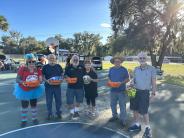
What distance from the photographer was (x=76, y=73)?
28.3ft

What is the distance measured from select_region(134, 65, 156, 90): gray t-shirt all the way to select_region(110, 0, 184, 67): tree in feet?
65.5

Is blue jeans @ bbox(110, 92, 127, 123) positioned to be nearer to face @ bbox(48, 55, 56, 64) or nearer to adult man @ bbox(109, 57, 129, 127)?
adult man @ bbox(109, 57, 129, 127)

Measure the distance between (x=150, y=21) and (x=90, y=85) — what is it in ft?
64.8

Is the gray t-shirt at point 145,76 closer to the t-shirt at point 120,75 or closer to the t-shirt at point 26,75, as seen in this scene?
the t-shirt at point 120,75

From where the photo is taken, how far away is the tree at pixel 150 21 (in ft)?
86.9

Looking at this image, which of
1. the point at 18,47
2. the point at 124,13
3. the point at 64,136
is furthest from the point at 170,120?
the point at 18,47

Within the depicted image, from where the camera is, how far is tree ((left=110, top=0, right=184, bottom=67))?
86.9 ft

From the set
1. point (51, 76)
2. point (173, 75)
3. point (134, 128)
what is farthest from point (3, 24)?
point (134, 128)

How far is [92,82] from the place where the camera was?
29.3 feet

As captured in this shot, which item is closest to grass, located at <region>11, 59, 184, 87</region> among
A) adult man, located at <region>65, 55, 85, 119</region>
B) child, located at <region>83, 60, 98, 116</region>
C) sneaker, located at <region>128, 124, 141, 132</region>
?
child, located at <region>83, 60, 98, 116</region>

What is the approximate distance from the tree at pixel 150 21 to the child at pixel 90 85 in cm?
1869

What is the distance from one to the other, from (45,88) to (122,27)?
71.6ft

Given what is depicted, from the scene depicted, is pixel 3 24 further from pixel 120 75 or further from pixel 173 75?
pixel 120 75

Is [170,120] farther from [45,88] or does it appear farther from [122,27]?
[122,27]
